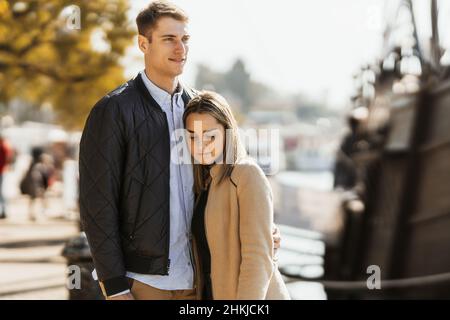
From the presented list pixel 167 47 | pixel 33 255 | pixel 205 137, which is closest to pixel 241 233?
pixel 205 137

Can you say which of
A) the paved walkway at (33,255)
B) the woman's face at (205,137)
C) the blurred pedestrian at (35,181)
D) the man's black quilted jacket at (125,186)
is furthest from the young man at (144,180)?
the blurred pedestrian at (35,181)

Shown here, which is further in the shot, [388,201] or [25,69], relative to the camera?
[25,69]

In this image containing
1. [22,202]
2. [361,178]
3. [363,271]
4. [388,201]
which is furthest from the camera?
[22,202]

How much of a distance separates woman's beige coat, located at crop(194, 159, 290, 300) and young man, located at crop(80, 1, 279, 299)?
17cm

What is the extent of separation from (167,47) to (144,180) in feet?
1.76

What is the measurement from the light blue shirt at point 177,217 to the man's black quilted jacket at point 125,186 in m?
0.04

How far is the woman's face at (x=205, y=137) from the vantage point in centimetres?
302

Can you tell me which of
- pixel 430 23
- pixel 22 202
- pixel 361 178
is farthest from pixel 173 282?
pixel 22 202

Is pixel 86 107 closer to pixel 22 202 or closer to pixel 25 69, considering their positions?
pixel 25 69

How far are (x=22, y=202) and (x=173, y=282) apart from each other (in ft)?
65.3

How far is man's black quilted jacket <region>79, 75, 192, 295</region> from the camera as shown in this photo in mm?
3006

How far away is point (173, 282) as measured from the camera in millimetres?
3135

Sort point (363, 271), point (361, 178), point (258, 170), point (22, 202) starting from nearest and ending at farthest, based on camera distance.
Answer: point (258, 170) → point (363, 271) → point (361, 178) → point (22, 202)

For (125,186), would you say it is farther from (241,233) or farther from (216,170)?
(241,233)
